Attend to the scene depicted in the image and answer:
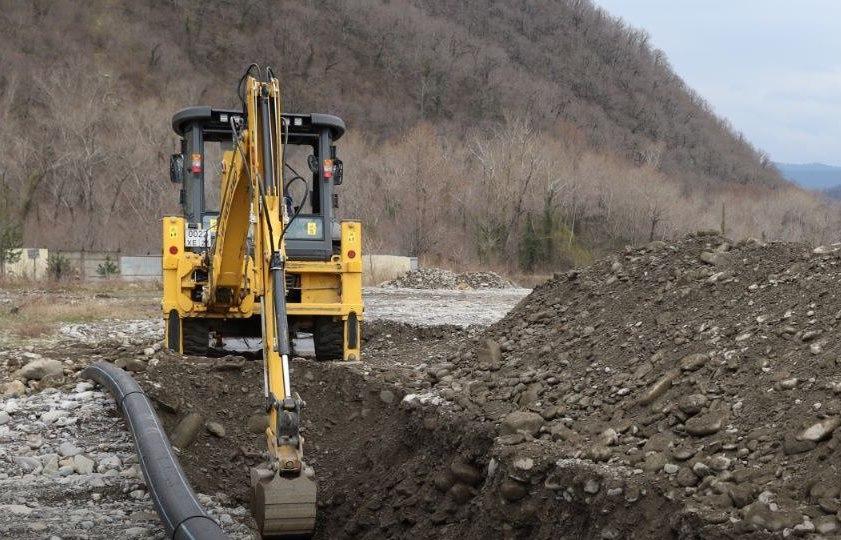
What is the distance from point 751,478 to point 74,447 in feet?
16.6

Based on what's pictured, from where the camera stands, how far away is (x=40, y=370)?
9.19 m

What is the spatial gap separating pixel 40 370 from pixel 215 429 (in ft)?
7.41

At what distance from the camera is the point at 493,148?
2016 inches

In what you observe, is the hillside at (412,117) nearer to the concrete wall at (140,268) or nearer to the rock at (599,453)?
the concrete wall at (140,268)

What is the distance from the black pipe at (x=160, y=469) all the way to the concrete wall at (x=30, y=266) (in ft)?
72.4

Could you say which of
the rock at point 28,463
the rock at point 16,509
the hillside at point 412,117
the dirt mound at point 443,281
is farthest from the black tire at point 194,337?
the hillside at point 412,117

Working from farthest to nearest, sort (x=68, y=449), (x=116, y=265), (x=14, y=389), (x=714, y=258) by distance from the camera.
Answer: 1. (x=116, y=265)
2. (x=14, y=389)
3. (x=714, y=258)
4. (x=68, y=449)

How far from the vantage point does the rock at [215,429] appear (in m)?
8.07

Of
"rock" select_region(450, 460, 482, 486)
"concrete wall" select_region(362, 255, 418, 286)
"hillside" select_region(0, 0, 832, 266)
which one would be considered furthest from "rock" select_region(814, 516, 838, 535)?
"hillside" select_region(0, 0, 832, 266)

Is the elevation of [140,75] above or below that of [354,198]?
above

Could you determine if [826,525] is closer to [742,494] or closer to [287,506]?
[742,494]

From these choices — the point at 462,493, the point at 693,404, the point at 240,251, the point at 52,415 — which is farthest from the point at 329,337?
the point at 693,404

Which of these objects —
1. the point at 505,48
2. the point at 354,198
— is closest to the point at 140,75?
the point at 354,198

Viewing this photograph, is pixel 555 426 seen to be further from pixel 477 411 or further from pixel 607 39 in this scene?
pixel 607 39
